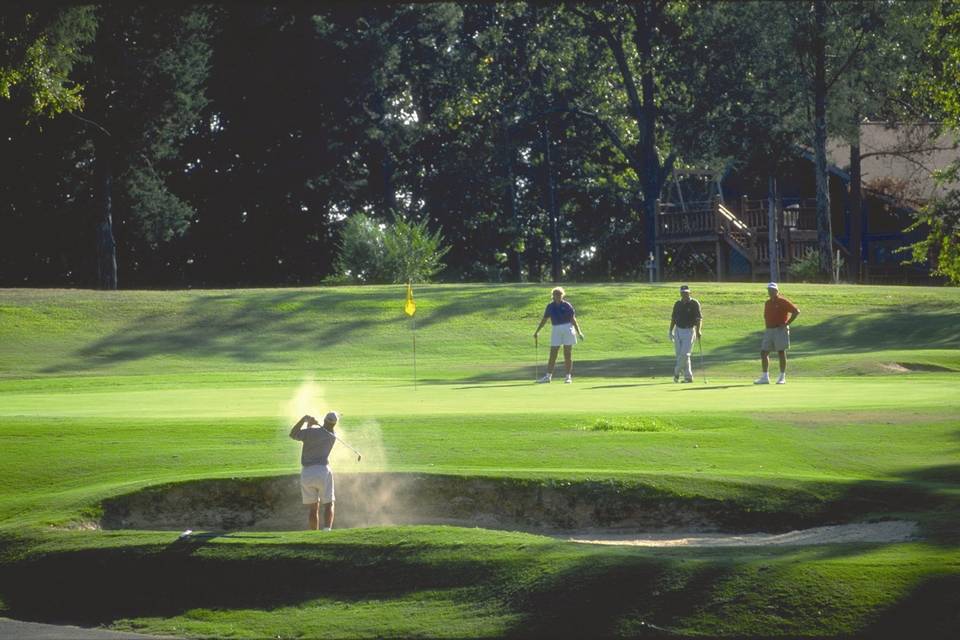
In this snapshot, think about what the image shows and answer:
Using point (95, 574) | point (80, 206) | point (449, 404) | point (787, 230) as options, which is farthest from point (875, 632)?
point (80, 206)

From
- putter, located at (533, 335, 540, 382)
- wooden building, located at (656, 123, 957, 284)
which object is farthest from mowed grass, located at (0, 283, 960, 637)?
wooden building, located at (656, 123, 957, 284)

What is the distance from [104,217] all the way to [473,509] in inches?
1664

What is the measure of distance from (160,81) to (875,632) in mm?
45933

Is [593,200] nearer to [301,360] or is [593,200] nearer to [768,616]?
[301,360]

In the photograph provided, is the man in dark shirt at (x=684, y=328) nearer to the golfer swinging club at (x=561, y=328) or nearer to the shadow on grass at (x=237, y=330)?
the golfer swinging club at (x=561, y=328)

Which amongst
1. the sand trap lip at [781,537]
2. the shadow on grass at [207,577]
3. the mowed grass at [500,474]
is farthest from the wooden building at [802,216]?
the shadow on grass at [207,577]

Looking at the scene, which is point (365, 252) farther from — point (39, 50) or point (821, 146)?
point (39, 50)

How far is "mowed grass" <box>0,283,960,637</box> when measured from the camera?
35.2 ft

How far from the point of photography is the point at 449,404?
69.4 ft

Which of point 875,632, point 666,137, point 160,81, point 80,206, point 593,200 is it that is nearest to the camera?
point 875,632

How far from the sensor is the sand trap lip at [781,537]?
12.3 m

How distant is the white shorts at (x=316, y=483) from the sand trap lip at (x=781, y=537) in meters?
2.30

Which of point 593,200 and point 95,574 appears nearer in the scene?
point 95,574

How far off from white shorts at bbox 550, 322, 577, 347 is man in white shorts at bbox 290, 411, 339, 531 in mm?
14660
